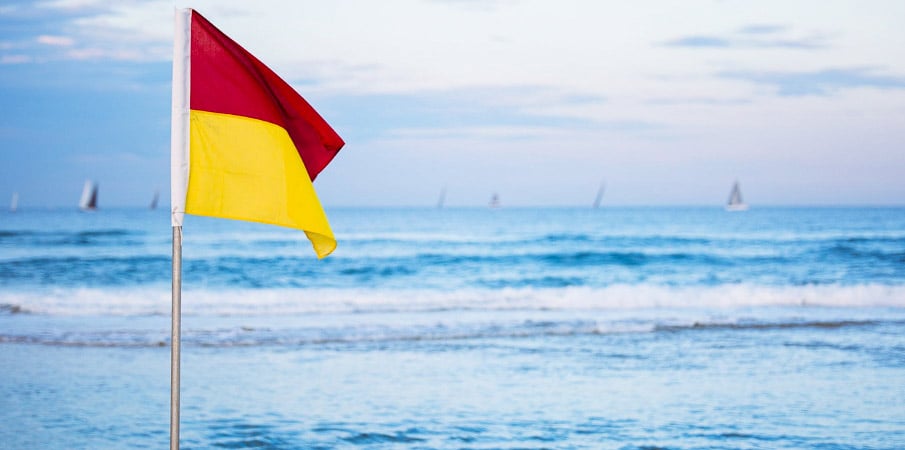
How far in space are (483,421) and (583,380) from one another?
2.13 meters

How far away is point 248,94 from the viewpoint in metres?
4.30

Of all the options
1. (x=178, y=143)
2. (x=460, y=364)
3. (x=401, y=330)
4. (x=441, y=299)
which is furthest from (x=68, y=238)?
(x=178, y=143)

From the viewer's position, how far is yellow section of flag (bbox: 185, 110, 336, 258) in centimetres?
410

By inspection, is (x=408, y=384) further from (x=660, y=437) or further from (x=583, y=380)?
(x=660, y=437)

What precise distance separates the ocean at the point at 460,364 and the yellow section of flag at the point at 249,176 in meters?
3.59

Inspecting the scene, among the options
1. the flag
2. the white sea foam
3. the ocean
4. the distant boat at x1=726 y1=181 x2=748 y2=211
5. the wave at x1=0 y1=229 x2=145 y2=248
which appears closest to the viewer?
the flag

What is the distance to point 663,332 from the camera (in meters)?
14.2

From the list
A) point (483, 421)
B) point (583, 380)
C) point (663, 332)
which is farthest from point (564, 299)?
point (483, 421)

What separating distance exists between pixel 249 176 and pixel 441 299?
17.2m

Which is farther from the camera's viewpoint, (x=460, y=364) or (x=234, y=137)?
(x=460, y=364)

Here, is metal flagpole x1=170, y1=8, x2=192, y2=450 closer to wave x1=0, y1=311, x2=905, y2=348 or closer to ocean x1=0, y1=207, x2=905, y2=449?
ocean x1=0, y1=207, x2=905, y2=449

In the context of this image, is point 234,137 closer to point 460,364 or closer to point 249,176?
point 249,176

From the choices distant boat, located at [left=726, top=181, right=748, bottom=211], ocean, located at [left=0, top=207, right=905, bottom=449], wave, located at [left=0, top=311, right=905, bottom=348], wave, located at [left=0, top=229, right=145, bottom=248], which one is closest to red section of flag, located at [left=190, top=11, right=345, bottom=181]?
ocean, located at [left=0, top=207, right=905, bottom=449]

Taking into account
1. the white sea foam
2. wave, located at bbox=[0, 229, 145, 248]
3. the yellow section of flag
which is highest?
the yellow section of flag
